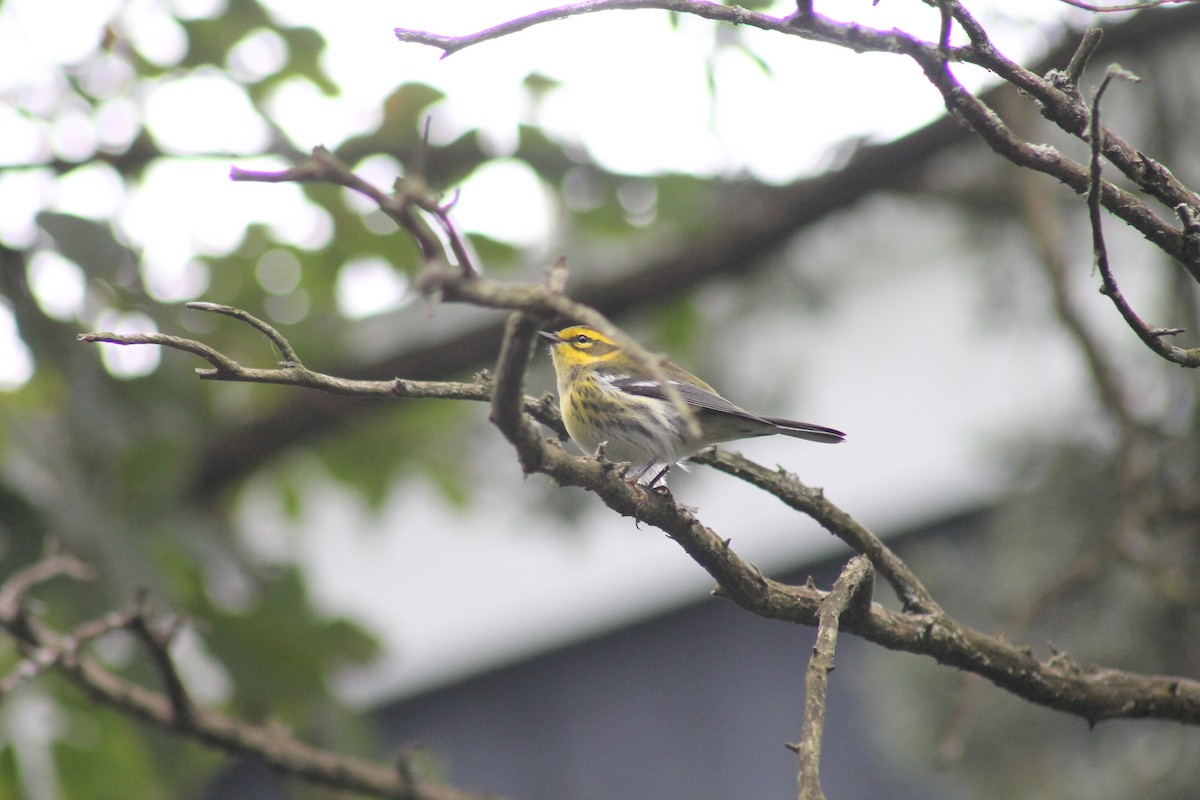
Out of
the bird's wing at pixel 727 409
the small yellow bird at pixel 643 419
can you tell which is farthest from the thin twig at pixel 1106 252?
the small yellow bird at pixel 643 419

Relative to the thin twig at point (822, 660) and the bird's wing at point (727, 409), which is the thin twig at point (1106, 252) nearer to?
the thin twig at point (822, 660)

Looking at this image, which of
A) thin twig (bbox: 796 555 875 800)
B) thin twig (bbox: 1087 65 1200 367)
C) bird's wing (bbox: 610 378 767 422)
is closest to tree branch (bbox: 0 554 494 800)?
bird's wing (bbox: 610 378 767 422)

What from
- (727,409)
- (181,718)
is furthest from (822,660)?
(181,718)

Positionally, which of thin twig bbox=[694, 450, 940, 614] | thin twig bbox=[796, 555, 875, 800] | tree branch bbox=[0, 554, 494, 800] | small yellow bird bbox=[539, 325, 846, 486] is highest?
small yellow bird bbox=[539, 325, 846, 486]

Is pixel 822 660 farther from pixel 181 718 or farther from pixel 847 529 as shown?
pixel 181 718

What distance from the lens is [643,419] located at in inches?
135

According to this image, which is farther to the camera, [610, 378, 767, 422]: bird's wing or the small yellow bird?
[610, 378, 767, 422]: bird's wing

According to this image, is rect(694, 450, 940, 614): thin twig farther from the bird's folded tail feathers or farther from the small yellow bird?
the small yellow bird

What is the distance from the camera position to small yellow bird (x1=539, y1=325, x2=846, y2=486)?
329 cm

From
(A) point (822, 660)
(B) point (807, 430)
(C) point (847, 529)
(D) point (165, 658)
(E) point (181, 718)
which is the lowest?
(E) point (181, 718)

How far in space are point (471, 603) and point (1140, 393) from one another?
822 centimetres

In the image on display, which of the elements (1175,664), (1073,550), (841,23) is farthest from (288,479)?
(841,23)

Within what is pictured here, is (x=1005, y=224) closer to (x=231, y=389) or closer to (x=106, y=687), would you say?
(x=231, y=389)

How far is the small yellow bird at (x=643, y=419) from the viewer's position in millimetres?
3293
